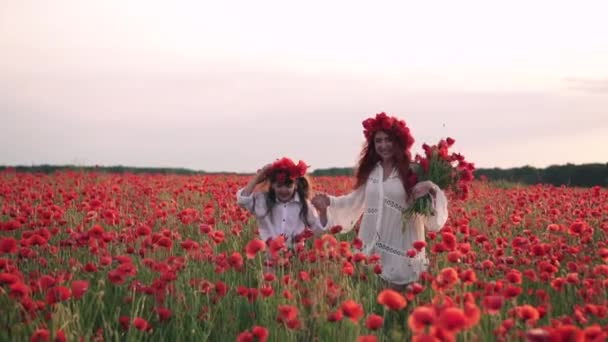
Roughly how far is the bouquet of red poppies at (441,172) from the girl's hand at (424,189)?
48mm

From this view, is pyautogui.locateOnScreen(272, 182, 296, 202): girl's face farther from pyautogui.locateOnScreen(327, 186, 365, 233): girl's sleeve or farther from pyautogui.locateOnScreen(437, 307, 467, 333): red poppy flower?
pyautogui.locateOnScreen(437, 307, 467, 333): red poppy flower

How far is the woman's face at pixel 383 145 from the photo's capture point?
5.73m

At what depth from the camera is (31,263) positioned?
5574mm

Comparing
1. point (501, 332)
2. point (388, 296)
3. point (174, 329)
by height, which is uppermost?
point (388, 296)

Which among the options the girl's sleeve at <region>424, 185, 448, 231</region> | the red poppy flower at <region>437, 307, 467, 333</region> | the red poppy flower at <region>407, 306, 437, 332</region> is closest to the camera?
the red poppy flower at <region>437, 307, 467, 333</region>

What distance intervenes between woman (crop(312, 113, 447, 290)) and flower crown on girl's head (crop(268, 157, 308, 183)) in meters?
0.28

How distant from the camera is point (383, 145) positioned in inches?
226

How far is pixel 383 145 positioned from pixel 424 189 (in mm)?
566

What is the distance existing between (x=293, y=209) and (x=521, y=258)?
6.48 ft

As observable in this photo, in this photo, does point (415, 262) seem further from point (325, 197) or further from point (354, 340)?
point (354, 340)

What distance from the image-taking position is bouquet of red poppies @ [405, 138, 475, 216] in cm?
552

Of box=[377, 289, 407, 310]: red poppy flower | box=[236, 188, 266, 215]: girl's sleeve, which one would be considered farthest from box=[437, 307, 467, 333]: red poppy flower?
box=[236, 188, 266, 215]: girl's sleeve

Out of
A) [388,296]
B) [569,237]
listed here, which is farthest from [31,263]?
[569,237]

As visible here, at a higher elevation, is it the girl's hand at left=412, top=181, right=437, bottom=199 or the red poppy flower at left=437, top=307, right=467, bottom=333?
the girl's hand at left=412, top=181, right=437, bottom=199
